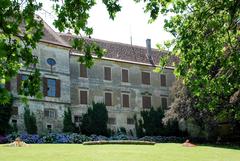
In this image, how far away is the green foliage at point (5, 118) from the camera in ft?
114

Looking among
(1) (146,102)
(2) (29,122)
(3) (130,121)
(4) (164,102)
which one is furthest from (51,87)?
(4) (164,102)

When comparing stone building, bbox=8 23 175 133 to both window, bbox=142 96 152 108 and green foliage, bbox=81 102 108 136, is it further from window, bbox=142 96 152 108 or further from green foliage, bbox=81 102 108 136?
green foliage, bbox=81 102 108 136

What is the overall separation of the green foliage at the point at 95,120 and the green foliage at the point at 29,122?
16.5ft

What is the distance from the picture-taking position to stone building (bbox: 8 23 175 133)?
127ft

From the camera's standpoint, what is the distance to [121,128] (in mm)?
43500

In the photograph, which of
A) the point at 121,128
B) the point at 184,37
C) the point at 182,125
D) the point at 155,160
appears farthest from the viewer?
the point at 182,125

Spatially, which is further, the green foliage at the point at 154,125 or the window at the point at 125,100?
the window at the point at 125,100

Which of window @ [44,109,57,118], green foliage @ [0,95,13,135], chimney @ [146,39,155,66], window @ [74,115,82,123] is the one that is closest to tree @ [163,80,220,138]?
chimney @ [146,39,155,66]

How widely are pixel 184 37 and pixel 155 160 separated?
7731 mm

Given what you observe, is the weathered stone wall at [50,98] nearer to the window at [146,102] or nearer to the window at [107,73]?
the window at [107,73]

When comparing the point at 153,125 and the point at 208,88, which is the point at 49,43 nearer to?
the point at 153,125

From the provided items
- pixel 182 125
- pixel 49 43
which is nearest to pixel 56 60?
pixel 49 43

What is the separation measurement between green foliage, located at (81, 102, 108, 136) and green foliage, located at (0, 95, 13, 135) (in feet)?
24.4

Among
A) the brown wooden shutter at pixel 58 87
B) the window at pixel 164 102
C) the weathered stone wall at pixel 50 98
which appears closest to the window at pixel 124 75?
the window at pixel 164 102
